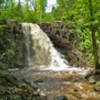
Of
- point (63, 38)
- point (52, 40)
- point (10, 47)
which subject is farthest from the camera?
point (52, 40)

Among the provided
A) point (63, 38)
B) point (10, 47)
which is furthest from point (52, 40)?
point (10, 47)

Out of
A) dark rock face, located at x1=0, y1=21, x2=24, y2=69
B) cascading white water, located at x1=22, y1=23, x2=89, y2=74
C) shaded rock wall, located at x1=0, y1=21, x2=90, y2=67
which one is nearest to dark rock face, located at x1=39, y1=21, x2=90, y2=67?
shaded rock wall, located at x1=0, y1=21, x2=90, y2=67

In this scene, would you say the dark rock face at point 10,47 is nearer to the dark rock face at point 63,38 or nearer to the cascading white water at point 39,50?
the cascading white water at point 39,50

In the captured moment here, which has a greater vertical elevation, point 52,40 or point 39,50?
point 52,40

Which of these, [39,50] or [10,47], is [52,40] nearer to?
[39,50]

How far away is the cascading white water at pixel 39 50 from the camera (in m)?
15.7

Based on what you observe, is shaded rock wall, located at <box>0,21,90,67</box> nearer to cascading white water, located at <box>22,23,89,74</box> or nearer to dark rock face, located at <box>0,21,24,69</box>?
dark rock face, located at <box>0,21,24,69</box>

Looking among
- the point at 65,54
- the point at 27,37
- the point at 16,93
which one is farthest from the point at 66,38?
the point at 16,93

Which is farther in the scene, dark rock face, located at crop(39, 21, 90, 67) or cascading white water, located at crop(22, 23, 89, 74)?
cascading white water, located at crop(22, 23, 89, 74)

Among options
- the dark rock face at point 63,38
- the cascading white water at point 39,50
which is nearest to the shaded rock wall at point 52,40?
the dark rock face at point 63,38

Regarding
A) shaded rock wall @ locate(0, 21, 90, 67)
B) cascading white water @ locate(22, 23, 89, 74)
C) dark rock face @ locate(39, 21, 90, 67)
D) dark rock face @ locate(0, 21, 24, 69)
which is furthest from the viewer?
cascading white water @ locate(22, 23, 89, 74)

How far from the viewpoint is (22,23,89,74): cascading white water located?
1570 centimetres

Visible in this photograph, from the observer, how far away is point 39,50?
16.5 metres

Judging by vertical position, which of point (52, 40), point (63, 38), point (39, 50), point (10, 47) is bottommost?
point (39, 50)
